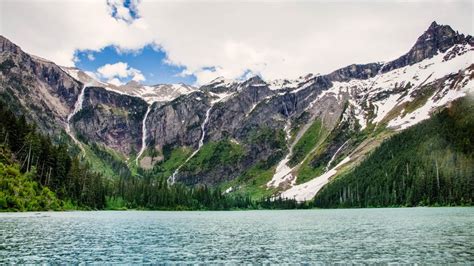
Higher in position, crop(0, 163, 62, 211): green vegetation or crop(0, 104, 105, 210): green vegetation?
crop(0, 104, 105, 210): green vegetation

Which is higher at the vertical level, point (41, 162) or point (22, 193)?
point (41, 162)

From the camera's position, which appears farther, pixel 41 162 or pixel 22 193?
pixel 41 162

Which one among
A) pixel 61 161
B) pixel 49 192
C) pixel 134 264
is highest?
pixel 61 161

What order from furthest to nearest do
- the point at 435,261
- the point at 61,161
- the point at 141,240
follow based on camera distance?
the point at 61,161 < the point at 141,240 < the point at 435,261

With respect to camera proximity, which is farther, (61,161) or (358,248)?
(61,161)

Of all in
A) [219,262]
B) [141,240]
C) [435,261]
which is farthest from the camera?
[141,240]

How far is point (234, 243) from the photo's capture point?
54.6m

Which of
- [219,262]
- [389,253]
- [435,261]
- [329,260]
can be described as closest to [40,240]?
[219,262]

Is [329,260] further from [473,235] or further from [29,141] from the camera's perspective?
[29,141]

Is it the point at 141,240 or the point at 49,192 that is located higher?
the point at 49,192

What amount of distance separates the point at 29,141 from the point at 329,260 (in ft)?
443

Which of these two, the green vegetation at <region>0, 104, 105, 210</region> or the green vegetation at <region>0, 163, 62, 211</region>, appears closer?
the green vegetation at <region>0, 163, 62, 211</region>

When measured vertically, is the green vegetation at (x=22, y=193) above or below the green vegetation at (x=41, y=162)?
below

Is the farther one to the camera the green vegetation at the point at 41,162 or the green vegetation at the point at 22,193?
the green vegetation at the point at 41,162
